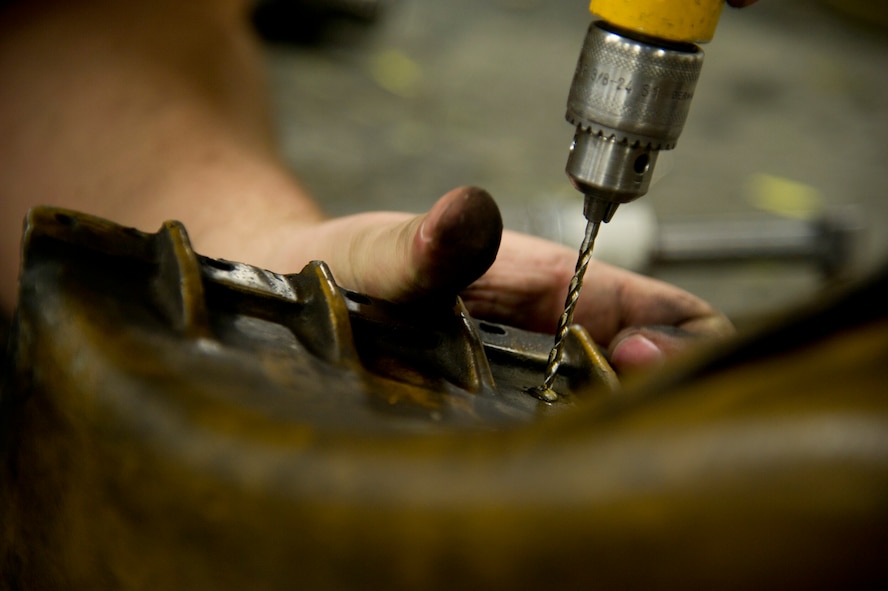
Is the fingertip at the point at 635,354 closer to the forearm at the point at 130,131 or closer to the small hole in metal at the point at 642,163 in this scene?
the small hole in metal at the point at 642,163

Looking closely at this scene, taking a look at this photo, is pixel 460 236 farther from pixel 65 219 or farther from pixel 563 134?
pixel 563 134

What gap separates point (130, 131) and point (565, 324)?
2.05 ft

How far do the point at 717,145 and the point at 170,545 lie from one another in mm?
2169

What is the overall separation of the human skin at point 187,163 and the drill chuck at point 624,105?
0.66 feet

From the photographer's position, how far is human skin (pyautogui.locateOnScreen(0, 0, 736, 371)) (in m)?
0.87

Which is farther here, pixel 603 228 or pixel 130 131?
pixel 603 228

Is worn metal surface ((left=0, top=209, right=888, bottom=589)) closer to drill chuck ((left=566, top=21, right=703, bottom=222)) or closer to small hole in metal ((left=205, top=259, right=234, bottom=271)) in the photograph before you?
small hole in metal ((left=205, top=259, right=234, bottom=271))

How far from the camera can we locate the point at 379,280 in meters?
0.61

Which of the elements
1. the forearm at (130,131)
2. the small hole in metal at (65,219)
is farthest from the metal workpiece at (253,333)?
the forearm at (130,131)

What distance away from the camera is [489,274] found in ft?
2.87

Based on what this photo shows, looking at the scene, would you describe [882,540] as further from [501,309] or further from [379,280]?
[501,309]

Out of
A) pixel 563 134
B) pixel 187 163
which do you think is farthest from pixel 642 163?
pixel 563 134

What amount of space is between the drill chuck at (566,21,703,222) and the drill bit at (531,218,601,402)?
0.15 ft

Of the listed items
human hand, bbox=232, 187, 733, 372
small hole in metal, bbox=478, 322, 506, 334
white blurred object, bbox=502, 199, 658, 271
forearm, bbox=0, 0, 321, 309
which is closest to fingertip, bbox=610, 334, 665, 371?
human hand, bbox=232, 187, 733, 372
